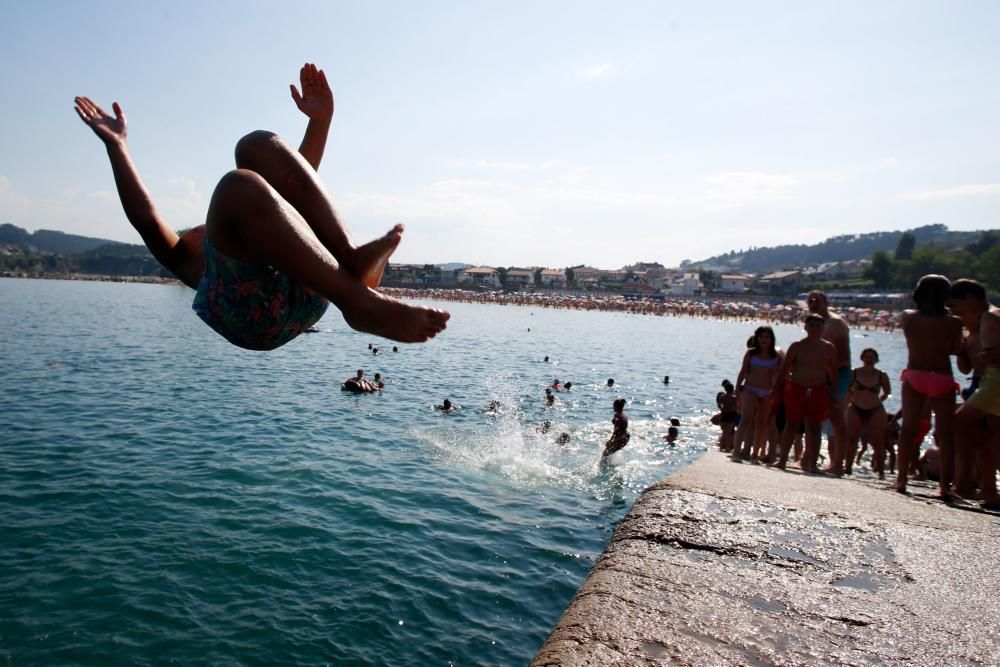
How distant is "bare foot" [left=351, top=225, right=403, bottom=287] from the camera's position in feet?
9.84

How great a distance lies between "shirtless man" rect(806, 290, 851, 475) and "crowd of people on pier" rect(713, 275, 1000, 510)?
0.6 inches

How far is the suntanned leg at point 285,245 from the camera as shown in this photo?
2.70 meters

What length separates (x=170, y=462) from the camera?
39.5 feet

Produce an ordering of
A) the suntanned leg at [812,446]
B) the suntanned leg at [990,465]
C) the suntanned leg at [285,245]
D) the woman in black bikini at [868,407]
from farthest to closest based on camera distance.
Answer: the woman in black bikini at [868,407] < the suntanned leg at [812,446] < the suntanned leg at [990,465] < the suntanned leg at [285,245]

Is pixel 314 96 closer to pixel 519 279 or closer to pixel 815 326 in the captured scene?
pixel 815 326

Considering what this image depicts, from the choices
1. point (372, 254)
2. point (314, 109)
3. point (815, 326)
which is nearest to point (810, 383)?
point (815, 326)

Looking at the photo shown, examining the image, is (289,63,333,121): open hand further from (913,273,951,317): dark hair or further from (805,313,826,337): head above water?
(805,313,826,337): head above water

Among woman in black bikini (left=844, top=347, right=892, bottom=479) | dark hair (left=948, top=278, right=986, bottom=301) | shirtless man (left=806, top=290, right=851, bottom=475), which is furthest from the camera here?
woman in black bikini (left=844, top=347, right=892, bottom=479)

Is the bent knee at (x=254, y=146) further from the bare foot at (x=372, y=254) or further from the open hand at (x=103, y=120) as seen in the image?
the open hand at (x=103, y=120)

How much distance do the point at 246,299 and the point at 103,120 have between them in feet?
6.18

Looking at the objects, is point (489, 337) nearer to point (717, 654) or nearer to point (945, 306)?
point (945, 306)

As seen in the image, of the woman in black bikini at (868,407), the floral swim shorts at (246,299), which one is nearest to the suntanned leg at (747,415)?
the woman in black bikini at (868,407)

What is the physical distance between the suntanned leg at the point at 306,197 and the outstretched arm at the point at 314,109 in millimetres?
1163

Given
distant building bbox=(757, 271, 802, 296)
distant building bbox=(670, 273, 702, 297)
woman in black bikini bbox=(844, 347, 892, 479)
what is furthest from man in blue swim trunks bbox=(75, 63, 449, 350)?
distant building bbox=(670, 273, 702, 297)
